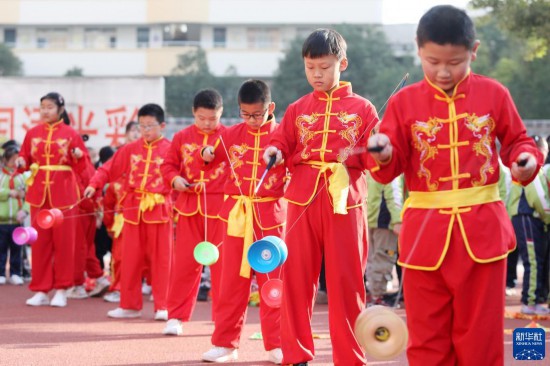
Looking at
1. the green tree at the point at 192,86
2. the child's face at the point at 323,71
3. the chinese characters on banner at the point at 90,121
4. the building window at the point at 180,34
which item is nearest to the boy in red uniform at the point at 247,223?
the child's face at the point at 323,71

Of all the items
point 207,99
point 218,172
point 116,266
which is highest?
point 207,99

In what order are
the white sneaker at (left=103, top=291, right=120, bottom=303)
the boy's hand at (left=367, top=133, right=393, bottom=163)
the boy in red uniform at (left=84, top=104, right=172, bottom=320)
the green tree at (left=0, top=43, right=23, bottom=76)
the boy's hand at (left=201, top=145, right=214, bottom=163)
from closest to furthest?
the boy's hand at (left=367, top=133, right=393, bottom=163), the boy's hand at (left=201, top=145, right=214, bottom=163), the boy in red uniform at (left=84, top=104, right=172, bottom=320), the white sneaker at (left=103, top=291, right=120, bottom=303), the green tree at (left=0, top=43, right=23, bottom=76)

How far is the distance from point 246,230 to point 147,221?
9.52 feet

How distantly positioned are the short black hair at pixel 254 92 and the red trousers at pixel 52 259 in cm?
412

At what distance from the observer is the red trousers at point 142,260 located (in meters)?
Result: 9.81

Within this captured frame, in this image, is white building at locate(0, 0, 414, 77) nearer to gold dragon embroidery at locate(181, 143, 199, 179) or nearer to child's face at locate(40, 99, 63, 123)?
child's face at locate(40, 99, 63, 123)

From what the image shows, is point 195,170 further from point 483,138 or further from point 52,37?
point 52,37

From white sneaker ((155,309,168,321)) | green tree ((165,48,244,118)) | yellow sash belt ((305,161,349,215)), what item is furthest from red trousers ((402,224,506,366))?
green tree ((165,48,244,118))

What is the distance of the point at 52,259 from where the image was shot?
1085 cm

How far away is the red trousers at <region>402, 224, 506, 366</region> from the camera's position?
14.5 feet

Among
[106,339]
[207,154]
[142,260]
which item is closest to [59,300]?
[142,260]

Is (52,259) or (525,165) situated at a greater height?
(525,165)

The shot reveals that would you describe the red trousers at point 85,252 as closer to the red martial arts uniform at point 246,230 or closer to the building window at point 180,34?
the red martial arts uniform at point 246,230

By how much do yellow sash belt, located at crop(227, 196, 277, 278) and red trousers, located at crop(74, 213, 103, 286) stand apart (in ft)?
15.2
